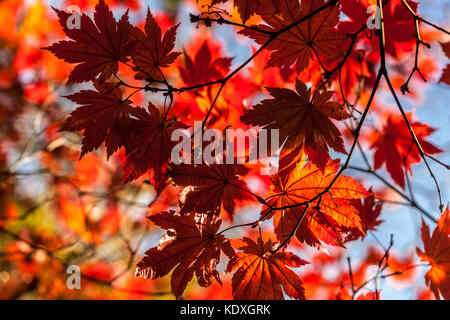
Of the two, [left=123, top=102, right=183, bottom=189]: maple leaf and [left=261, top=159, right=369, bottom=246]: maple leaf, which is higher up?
[left=123, top=102, right=183, bottom=189]: maple leaf

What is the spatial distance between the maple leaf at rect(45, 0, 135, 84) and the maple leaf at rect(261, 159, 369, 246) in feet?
2.02

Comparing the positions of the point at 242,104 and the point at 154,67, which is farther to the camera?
the point at 242,104

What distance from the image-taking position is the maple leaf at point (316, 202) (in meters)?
0.93

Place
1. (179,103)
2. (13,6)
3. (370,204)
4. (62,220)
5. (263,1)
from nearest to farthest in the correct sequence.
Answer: (263,1)
(370,204)
(179,103)
(13,6)
(62,220)

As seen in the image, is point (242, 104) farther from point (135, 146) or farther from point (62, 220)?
point (62, 220)

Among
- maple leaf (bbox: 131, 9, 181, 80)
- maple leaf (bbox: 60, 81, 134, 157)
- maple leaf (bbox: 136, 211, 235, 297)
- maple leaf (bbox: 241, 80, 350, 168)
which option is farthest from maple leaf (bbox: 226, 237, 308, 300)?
maple leaf (bbox: 131, 9, 181, 80)

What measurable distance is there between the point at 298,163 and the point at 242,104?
1.90ft

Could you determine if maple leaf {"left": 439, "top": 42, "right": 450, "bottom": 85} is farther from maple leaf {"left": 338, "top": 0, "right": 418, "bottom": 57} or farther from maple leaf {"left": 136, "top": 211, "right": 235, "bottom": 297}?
maple leaf {"left": 136, "top": 211, "right": 235, "bottom": 297}

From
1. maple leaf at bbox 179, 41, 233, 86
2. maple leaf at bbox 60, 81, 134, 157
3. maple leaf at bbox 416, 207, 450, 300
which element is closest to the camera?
maple leaf at bbox 60, 81, 134, 157

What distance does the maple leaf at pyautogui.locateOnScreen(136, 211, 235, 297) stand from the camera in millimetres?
959

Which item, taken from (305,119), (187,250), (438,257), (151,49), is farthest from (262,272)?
(151,49)

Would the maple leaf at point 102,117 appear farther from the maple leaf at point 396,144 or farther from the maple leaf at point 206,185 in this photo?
the maple leaf at point 396,144
